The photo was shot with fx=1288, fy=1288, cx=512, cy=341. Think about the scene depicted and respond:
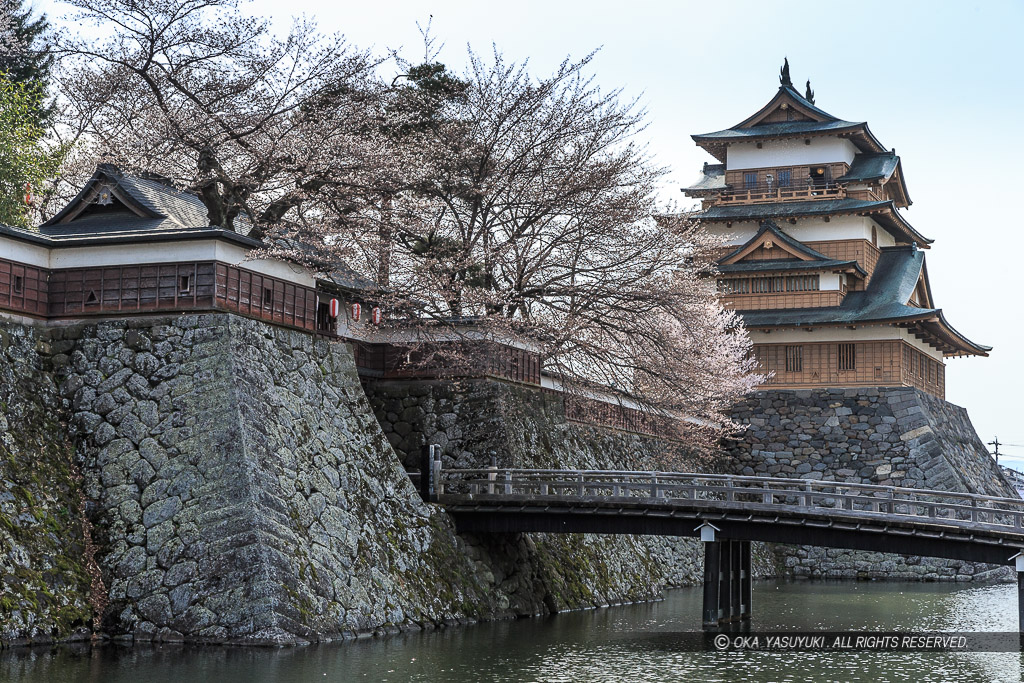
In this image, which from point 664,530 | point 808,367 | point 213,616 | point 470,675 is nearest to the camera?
point 470,675

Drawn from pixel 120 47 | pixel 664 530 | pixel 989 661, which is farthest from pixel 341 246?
pixel 989 661

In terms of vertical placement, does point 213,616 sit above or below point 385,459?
below

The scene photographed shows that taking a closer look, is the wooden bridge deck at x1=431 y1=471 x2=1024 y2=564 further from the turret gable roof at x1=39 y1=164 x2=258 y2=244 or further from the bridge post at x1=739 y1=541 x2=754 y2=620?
the turret gable roof at x1=39 y1=164 x2=258 y2=244

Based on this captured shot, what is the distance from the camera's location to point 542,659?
63.1 ft

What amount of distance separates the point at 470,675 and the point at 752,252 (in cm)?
2666

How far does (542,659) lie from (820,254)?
25.4m

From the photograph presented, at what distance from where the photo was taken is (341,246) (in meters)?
29.0

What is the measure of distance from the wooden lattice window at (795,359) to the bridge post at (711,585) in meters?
17.4

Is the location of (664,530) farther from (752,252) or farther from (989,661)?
(752,252)

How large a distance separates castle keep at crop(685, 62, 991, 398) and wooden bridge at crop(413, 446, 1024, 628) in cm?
1531

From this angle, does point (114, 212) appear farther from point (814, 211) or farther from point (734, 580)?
point (814, 211)

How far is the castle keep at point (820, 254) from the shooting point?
4031cm

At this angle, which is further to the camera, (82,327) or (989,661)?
(82,327)

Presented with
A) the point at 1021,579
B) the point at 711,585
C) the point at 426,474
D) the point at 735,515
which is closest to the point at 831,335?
the point at 711,585
